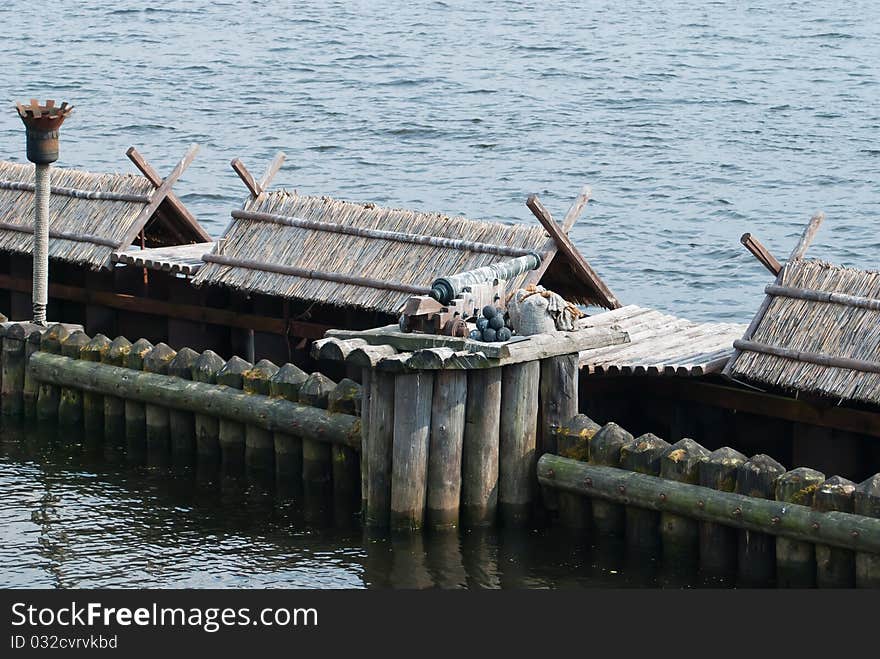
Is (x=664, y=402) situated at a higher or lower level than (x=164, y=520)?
higher

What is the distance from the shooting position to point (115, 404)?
78.8 ft

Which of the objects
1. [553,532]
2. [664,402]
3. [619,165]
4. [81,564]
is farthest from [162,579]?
[619,165]

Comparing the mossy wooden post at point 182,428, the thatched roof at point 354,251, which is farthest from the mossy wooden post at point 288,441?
the thatched roof at point 354,251

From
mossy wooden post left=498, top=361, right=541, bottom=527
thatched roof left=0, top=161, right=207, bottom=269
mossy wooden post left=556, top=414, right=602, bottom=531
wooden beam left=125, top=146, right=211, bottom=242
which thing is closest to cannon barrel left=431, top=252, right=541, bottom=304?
mossy wooden post left=498, top=361, right=541, bottom=527

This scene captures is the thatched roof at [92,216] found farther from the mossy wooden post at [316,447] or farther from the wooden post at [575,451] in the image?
the wooden post at [575,451]

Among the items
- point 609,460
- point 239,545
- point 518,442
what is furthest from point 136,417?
point 609,460

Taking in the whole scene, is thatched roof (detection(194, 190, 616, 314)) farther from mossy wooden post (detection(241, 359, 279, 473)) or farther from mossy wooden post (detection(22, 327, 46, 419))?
mossy wooden post (detection(22, 327, 46, 419))

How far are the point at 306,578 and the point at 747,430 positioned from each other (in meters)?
5.68

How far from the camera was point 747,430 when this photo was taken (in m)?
21.6

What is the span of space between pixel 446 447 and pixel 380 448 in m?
0.77

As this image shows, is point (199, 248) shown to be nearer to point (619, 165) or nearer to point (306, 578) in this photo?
point (306, 578)

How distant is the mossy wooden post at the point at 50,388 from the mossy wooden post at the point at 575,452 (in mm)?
7815

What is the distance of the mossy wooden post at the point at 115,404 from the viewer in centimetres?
2381

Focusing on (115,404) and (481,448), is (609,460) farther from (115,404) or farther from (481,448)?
(115,404)
